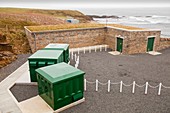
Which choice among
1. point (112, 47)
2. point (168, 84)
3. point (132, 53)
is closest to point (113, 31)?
point (112, 47)

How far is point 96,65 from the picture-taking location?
16078mm

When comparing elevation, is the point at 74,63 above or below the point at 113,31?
below

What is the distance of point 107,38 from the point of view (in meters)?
23.1

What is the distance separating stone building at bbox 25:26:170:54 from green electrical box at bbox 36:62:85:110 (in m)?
11.0

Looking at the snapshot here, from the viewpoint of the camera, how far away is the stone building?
19562 mm

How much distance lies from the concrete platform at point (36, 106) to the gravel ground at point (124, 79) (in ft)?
1.21

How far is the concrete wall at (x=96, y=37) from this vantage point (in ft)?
64.1

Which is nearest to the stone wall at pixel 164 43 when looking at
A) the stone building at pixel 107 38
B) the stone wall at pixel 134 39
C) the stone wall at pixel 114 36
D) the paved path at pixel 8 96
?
the stone building at pixel 107 38

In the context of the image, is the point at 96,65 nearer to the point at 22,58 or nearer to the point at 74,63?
the point at 74,63

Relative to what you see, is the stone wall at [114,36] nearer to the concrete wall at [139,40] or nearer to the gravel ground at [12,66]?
the concrete wall at [139,40]

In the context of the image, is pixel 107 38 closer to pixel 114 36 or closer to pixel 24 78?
pixel 114 36

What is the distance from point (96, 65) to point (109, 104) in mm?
6787

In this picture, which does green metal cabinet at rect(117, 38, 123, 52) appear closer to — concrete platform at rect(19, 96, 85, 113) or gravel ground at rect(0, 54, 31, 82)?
gravel ground at rect(0, 54, 31, 82)

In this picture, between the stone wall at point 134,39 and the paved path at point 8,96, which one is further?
the stone wall at point 134,39
